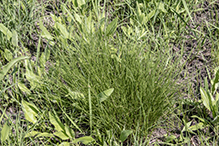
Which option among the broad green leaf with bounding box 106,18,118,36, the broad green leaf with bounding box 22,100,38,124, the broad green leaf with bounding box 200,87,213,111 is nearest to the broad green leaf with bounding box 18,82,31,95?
the broad green leaf with bounding box 22,100,38,124

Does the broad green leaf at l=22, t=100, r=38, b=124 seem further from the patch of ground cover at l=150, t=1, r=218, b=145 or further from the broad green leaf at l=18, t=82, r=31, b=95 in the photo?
the patch of ground cover at l=150, t=1, r=218, b=145

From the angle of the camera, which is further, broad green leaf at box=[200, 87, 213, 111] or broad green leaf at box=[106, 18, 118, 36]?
broad green leaf at box=[106, 18, 118, 36]

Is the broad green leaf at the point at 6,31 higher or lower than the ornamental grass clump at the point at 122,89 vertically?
higher

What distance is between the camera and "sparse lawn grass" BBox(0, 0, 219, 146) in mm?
1131

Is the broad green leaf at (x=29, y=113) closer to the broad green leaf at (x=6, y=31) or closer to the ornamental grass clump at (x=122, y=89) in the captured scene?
the ornamental grass clump at (x=122, y=89)

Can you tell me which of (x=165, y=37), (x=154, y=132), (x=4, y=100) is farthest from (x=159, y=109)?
(x=4, y=100)

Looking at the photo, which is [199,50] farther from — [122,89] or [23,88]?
[23,88]

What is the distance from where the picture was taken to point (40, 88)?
51.7 inches

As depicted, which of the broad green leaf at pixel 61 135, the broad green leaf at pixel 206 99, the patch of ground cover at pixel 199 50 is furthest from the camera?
the patch of ground cover at pixel 199 50

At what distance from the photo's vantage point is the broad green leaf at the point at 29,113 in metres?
1.19

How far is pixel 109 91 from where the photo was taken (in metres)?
1.06

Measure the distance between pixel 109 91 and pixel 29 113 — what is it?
1.49 ft

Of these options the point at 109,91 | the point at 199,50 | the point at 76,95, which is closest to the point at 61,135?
the point at 76,95

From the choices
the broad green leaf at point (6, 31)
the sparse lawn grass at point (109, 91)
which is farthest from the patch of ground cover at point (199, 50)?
the broad green leaf at point (6, 31)
